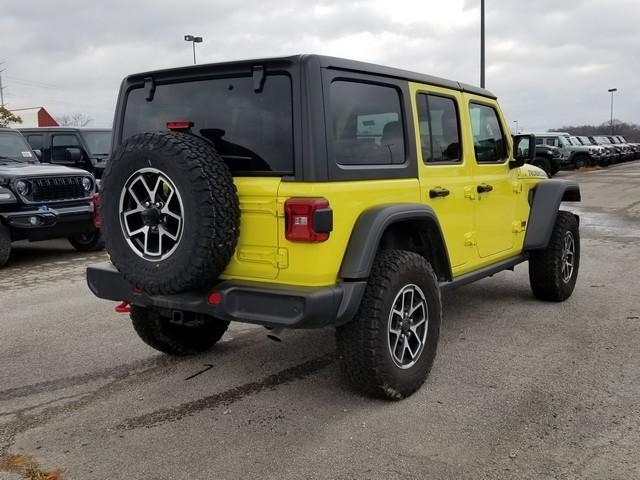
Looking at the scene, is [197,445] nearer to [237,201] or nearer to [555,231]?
[237,201]

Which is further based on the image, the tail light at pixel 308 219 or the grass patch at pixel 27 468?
the tail light at pixel 308 219

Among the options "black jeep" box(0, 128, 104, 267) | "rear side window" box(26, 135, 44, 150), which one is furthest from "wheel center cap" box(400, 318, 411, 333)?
"rear side window" box(26, 135, 44, 150)

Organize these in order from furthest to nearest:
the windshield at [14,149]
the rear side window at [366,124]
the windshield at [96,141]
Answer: the windshield at [96,141] → the windshield at [14,149] → the rear side window at [366,124]

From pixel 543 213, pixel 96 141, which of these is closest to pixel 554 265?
pixel 543 213

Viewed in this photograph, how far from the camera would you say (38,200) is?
861 centimetres

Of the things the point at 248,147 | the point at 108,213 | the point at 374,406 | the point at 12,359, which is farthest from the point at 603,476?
the point at 12,359

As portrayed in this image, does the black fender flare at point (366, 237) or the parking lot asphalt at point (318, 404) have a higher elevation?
the black fender flare at point (366, 237)

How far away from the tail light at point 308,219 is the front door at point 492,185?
184 cm

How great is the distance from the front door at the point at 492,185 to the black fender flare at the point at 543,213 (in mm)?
246

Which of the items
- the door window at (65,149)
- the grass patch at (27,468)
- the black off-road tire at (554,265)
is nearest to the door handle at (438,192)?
the black off-road tire at (554,265)

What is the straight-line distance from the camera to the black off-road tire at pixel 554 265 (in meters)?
5.68

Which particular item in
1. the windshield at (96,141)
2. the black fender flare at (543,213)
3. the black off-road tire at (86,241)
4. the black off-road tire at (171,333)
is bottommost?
the black off-road tire at (171,333)

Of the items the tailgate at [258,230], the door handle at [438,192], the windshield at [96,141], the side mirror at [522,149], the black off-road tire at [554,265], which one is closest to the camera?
the tailgate at [258,230]

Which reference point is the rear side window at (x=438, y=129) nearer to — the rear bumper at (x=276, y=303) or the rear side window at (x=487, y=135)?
the rear side window at (x=487, y=135)
